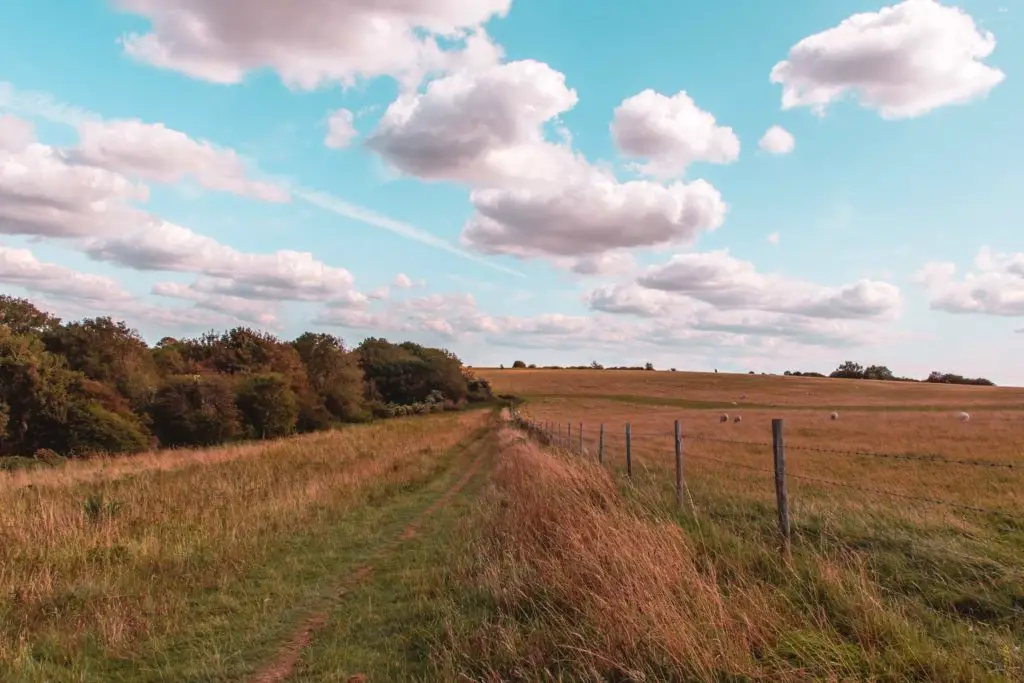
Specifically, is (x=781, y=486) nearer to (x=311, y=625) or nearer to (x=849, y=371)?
(x=311, y=625)

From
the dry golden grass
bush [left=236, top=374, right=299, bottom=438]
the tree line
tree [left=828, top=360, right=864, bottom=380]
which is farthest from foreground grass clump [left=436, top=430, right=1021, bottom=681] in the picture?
tree [left=828, top=360, right=864, bottom=380]

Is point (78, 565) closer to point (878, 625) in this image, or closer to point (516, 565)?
point (516, 565)

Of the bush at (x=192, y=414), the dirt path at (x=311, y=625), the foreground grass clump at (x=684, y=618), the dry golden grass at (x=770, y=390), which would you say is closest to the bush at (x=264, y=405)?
the bush at (x=192, y=414)

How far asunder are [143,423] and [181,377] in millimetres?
5318

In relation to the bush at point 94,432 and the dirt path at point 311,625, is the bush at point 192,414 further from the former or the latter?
the dirt path at point 311,625

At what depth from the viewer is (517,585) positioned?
5770mm

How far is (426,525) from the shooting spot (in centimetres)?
1162

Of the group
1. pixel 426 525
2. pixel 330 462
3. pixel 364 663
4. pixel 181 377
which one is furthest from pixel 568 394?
pixel 364 663

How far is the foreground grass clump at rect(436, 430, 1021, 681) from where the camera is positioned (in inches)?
149

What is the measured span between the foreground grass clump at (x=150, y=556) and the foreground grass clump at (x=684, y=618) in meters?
2.83

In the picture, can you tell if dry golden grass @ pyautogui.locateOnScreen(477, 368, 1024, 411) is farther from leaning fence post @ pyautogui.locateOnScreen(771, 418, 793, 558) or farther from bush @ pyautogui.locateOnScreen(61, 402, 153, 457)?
leaning fence post @ pyautogui.locateOnScreen(771, 418, 793, 558)

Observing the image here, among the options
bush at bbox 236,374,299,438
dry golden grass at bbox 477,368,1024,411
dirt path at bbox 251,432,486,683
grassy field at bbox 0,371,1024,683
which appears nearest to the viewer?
grassy field at bbox 0,371,1024,683

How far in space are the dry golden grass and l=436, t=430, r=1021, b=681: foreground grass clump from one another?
68915 mm

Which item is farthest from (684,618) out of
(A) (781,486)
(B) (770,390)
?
(B) (770,390)
